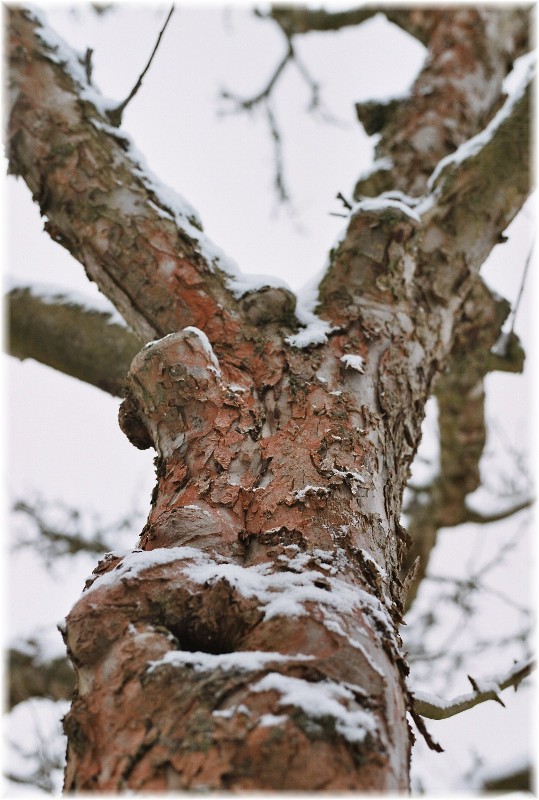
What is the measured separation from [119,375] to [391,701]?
1.78m

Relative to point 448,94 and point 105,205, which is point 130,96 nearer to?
point 105,205

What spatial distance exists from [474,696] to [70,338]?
6.11 ft

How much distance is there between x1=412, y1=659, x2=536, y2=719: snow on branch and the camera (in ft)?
4.11

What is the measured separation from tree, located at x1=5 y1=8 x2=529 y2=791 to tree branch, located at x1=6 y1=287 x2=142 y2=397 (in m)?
0.02

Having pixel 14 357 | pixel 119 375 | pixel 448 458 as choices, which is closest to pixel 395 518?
pixel 119 375

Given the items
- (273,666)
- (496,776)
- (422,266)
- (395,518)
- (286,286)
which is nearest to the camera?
(273,666)

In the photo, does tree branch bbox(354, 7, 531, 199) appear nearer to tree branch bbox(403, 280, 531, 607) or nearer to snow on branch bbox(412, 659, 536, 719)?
tree branch bbox(403, 280, 531, 607)

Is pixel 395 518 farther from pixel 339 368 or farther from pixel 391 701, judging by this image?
pixel 391 701

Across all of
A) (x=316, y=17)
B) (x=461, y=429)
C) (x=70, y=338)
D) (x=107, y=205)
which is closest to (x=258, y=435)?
(x=107, y=205)

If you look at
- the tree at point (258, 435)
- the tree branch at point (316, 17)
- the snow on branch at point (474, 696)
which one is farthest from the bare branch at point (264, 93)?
the snow on branch at point (474, 696)

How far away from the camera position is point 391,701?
88cm

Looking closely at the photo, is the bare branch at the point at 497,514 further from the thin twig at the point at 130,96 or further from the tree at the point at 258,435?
the thin twig at the point at 130,96

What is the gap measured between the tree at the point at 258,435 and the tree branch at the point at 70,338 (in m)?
0.02

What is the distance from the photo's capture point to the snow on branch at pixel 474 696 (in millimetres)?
1253
